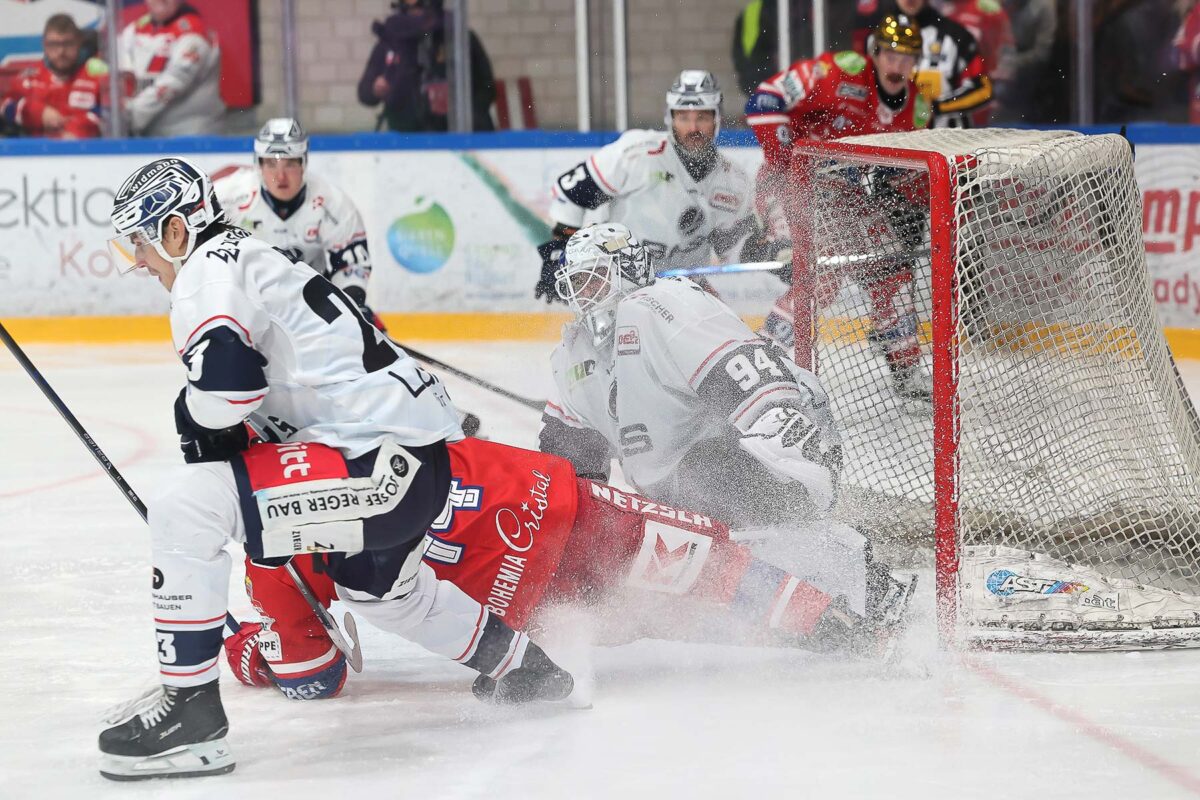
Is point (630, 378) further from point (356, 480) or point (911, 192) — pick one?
point (911, 192)

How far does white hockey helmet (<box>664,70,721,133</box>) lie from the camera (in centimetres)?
507

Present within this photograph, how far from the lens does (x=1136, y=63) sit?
7199 millimetres

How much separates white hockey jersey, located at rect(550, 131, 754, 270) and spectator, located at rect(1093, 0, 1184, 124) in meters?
2.65

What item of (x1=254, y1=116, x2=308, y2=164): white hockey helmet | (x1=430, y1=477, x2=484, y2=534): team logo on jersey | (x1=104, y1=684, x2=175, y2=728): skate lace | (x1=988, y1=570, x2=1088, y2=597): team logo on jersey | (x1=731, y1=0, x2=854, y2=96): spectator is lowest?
(x1=988, y1=570, x2=1088, y2=597): team logo on jersey

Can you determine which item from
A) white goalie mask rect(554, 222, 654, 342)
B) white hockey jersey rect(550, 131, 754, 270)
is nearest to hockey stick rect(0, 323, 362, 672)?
white goalie mask rect(554, 222, 654, 342)

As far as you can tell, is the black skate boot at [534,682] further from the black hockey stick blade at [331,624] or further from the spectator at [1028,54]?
the spectator at [1028,54]

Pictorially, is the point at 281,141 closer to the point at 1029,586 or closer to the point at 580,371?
the point at 580,371

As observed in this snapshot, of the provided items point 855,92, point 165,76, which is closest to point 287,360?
point 855,92

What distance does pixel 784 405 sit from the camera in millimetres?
3088

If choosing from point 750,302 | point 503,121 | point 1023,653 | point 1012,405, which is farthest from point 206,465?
point 503,121

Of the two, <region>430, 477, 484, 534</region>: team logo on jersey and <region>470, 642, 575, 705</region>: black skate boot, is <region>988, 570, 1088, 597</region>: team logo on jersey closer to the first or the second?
<region>470, 642, 575, 705</region>: black skate boot

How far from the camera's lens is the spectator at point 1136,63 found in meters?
7.13

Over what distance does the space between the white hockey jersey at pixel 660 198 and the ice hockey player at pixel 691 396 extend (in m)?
1.72

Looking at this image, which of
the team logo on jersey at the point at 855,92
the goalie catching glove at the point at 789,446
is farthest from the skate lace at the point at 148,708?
the team logo on jersey at the point at 855,92
